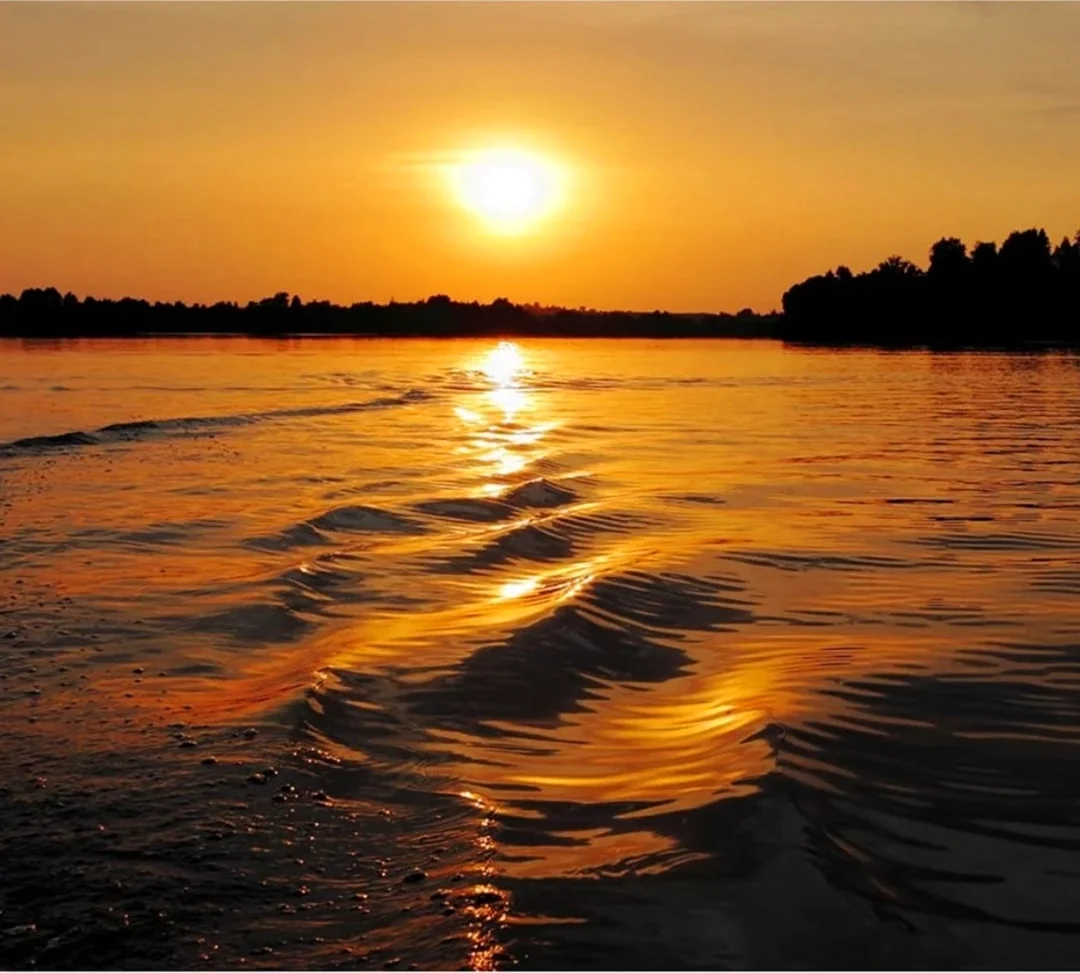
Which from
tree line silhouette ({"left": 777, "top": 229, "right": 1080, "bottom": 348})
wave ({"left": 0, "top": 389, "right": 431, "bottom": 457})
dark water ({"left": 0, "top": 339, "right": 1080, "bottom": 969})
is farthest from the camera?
Result: tree line silhouette ({"left": 777, "top": 229, "right": 1080, "bottom": 348})

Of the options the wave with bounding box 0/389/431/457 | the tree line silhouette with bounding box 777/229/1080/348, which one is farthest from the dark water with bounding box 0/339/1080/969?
the tree line silhouette with bounding box 777/229/1080/348

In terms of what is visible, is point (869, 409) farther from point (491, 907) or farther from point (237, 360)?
point (237, 360)

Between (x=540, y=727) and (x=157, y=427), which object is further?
(x=157, y=427)

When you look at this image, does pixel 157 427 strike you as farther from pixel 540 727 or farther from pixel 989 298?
pixel 989 298

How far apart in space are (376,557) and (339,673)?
581 cm

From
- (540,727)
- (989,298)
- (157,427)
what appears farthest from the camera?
(989,298)

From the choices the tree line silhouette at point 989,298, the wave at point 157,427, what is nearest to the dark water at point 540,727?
the wave at point 157,427

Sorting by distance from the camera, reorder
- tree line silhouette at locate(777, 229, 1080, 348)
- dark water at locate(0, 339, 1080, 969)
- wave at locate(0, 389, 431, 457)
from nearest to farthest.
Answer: dark water at locate(0, 339, 1080, 969), wave at locate(0, 389, 431, 457), tree line silhouette at locate(777, 229, 1080, 348)

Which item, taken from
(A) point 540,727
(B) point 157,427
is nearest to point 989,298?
(B) point 157,427

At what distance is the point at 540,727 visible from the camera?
377 inches

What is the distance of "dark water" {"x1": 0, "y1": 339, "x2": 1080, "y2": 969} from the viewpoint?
20.7 ft

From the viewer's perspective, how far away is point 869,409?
46656mm

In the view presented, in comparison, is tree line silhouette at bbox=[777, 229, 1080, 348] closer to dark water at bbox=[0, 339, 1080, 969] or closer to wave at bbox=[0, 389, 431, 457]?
wave at bbox=[0, 389, 431, 457]

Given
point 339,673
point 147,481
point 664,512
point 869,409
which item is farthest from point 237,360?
point 339,673
